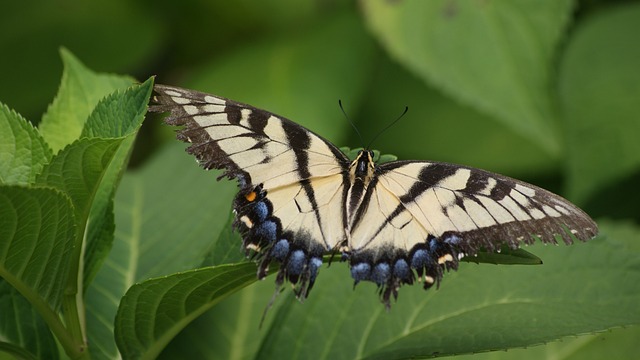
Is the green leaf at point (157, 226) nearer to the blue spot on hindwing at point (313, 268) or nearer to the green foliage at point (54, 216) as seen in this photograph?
the green foliage at point (54, 216)

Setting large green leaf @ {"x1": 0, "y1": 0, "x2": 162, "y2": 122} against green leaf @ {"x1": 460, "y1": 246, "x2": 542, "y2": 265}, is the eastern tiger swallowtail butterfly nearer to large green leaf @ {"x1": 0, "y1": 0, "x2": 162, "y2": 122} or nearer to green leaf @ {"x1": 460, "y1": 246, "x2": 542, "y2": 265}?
green leaf @ {"x1": 460, "y1": 246, "x2": 542, "y2": 265}

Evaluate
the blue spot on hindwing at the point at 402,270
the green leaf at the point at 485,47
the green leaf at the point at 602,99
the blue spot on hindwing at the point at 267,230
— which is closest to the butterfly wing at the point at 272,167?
the blue spot on hindwing at the point at 267,230

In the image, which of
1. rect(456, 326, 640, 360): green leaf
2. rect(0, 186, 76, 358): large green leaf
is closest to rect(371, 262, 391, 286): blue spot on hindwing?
rect(456, 326, 640, 360): green leaf

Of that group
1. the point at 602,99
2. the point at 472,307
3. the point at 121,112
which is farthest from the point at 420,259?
the point at 602,99

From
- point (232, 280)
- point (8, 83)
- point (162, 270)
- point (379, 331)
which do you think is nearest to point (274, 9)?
point (8, 83)

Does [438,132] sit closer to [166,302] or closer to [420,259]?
[420,259]

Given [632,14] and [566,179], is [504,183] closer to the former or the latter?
[566,179]
